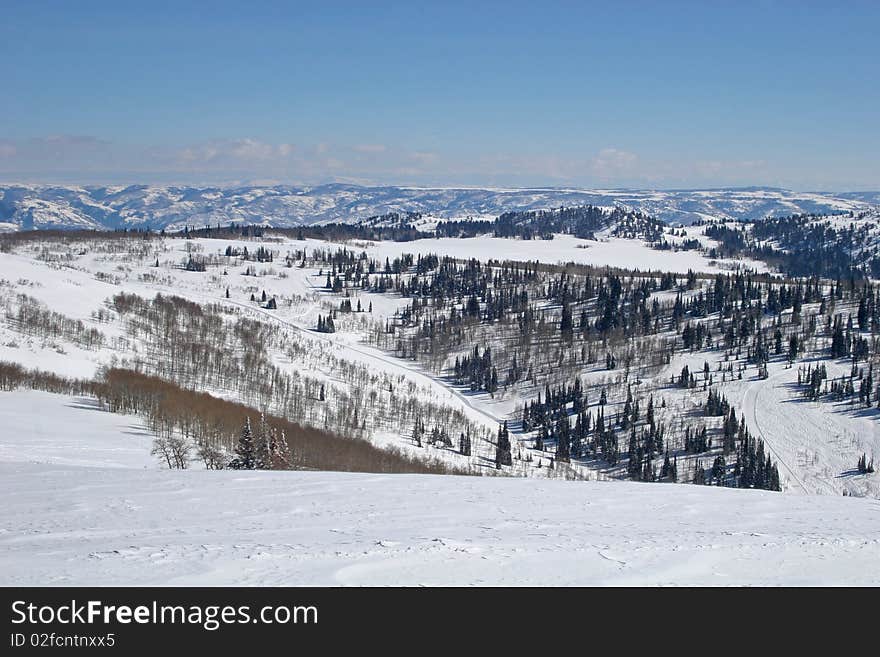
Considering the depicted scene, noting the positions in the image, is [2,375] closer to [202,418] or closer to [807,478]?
[202,418]

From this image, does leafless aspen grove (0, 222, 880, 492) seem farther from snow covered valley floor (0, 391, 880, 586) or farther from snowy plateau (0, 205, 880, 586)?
snow covered valley floor (0, 391, 880, 586)

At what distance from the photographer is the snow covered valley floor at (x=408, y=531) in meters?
11.5

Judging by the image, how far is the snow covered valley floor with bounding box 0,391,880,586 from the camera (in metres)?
11.5

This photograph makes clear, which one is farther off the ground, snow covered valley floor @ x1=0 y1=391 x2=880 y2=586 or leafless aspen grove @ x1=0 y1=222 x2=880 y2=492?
snow covered valley floor @ x1=0 y1=391 x2=880 y2=586

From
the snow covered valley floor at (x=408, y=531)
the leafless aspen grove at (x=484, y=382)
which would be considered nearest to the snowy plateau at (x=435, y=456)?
the snow covered valley floor at (x=408, y=531)

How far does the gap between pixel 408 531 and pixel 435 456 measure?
287 feet

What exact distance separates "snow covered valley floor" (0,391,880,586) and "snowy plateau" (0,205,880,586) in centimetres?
8

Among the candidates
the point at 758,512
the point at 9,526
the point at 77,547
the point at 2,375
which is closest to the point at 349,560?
the point at 77,547

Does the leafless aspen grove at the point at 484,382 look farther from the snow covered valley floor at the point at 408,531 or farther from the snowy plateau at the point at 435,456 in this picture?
the snow covered valley floor at the point at 408,531

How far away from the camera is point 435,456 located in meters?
101

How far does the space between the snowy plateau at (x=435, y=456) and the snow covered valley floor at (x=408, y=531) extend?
0.26 feet

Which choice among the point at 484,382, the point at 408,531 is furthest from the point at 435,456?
the point at 408,531

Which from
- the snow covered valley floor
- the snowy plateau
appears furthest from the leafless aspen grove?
the snow covered valley floor
